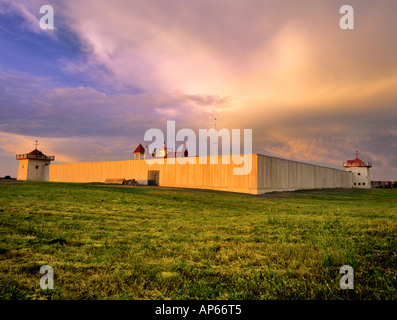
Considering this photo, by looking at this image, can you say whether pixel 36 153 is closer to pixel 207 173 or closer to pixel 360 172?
pixel 207 173

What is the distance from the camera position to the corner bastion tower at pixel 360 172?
64375 millimetres

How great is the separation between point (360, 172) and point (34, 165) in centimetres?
7653

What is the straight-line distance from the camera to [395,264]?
4613 mm

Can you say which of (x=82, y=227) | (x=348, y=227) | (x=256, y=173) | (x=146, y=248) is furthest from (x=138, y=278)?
(x=256, y=173)

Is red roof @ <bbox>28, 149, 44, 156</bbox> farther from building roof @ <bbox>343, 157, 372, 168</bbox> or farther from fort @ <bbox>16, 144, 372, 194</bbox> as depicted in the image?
building roof @ <bbox>343, 157, 372, 168</bbox>

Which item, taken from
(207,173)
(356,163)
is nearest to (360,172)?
(356,163)

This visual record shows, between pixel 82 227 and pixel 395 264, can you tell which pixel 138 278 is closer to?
pixel 395 264

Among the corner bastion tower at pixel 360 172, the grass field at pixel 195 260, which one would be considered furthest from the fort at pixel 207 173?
the grass field at pixel 195 260

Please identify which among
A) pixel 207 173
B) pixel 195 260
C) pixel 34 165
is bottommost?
pixel 195 260

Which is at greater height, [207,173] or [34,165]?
[34,165]

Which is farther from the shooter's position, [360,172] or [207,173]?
[360,172]

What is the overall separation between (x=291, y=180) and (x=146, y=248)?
1357 inches

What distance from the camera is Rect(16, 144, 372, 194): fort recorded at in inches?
1258

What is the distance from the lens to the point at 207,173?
34.8 metres
